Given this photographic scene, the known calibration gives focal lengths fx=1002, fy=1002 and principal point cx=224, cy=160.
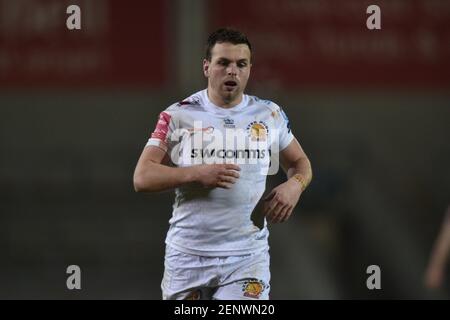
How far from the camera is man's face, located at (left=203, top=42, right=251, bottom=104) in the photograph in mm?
5051

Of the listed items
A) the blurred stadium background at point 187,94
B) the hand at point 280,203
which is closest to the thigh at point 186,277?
the hand at point 280,203

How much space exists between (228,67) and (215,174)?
1.86ft

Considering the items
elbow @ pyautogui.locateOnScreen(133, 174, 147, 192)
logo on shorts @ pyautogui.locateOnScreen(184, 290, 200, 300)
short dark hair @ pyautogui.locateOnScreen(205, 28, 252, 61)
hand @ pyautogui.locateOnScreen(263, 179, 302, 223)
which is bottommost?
logo on shorts @ pyautogui.locateOnScreen(184, 290, 200, 300)

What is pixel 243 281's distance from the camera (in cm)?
520

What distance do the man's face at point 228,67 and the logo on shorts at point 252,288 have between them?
0.98 meters

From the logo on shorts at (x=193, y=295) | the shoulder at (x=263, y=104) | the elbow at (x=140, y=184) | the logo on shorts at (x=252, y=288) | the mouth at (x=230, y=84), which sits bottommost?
the logo on shorts at (x=193, y=295)

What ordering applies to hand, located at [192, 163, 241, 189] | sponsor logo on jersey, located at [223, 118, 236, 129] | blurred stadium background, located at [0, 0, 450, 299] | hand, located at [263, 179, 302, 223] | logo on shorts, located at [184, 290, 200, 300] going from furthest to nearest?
blurred stadium background, located at [0, 0, 450, 299]
logo on shorts, located at [184, 290, 200, 300]
sponsor logo on jersey, located at [223, 118, 236, 129]
hand, located at [263, 179, 302, 223]
hand, located at [192, 163, 241, 189]

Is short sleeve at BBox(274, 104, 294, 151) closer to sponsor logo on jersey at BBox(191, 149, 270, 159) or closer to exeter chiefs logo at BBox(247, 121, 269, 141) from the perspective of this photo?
exeter chiefs logo at BBox(247, 121, 269, 141)

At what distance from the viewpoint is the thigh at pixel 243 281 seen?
5191 millimetres

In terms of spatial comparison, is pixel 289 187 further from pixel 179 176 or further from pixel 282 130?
pixel 179 176

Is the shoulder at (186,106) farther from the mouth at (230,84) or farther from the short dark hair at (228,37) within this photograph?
the short dark hair at (228,37)

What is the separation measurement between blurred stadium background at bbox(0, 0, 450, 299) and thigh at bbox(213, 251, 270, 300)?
5.62ft

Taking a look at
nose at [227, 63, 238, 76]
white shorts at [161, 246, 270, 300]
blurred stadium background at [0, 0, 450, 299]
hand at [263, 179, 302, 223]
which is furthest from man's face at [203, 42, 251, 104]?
blurred stadium background at [0, 0, 450, 299]
